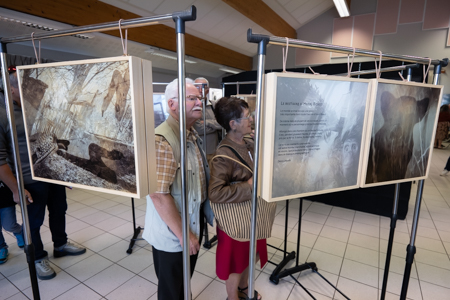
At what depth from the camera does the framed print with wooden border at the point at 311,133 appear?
75cm

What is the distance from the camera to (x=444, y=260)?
7.50 feet

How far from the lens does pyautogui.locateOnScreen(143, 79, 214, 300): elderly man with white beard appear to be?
1036mm

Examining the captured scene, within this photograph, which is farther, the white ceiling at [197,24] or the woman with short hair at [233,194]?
the white ceiling at [197,24]

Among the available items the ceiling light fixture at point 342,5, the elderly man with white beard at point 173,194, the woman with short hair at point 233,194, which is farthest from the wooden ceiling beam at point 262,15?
the elderly man with white beard at point 173,194

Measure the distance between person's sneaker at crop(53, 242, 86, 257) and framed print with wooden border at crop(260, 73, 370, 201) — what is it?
2263 mm

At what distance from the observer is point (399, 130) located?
99 centimetres

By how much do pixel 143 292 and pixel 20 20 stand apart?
348 centimetres

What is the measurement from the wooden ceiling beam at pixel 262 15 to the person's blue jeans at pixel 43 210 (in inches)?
152

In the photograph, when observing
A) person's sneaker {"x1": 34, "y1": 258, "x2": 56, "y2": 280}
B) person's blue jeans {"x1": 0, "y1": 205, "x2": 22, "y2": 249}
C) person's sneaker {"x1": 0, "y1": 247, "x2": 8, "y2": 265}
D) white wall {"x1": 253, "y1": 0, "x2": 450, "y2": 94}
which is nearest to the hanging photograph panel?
person's sneaker {"x1": 34, "y1": 258, "x2": 56, "y2": 280}

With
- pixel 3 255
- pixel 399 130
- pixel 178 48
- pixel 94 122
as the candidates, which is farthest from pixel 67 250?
pixel 399 130

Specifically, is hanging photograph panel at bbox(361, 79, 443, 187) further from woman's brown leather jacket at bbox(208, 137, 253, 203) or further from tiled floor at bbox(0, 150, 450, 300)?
tiled floor at bbox(0, 150, 450, 300)

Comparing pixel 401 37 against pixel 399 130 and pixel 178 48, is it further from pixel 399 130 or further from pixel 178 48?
pixel 178 48

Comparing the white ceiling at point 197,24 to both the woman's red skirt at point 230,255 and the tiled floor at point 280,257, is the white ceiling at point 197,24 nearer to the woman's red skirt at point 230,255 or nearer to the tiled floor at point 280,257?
the tiled floor at point 280,257

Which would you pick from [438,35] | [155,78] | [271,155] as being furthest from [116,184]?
[438,35]
